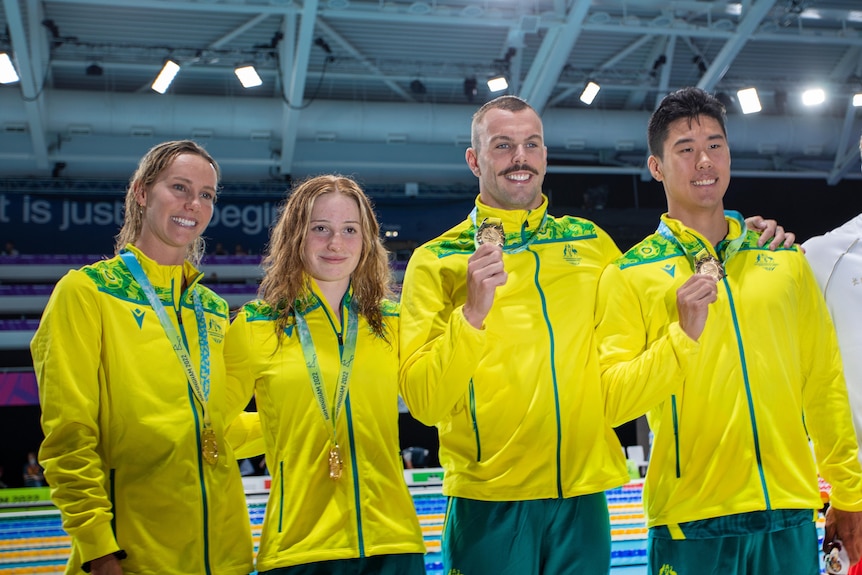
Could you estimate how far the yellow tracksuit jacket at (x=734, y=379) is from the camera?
8.62 ft

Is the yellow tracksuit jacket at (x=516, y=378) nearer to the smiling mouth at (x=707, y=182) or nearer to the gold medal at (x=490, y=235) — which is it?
the gold medal at (x=490, y=235)

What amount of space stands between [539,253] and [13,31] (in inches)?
398

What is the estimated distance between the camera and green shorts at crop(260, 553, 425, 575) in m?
Answer: 2.48

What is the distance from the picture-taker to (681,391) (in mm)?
→ 2748

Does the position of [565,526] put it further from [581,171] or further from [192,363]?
[581,171]

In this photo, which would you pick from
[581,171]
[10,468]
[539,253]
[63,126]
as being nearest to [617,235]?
[581,171]

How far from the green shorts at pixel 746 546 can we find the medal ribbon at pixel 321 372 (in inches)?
45.9

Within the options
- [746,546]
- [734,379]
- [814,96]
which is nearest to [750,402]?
[734,379]

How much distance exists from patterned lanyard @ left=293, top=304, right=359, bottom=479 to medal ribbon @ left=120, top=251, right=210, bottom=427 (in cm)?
33

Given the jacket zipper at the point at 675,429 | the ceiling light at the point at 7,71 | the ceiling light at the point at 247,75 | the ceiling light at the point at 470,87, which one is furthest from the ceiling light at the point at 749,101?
the ceiling light at the point at 7,71

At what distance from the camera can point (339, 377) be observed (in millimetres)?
2637

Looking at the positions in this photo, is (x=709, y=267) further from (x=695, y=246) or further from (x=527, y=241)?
(x=527, y=241)

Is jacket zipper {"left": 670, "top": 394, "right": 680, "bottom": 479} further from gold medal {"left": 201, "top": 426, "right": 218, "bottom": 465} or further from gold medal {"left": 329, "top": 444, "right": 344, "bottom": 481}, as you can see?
gold medal {"left": 201, "top": 426, "right": 218, "bottom": 465}

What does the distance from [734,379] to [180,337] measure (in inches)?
73.4
